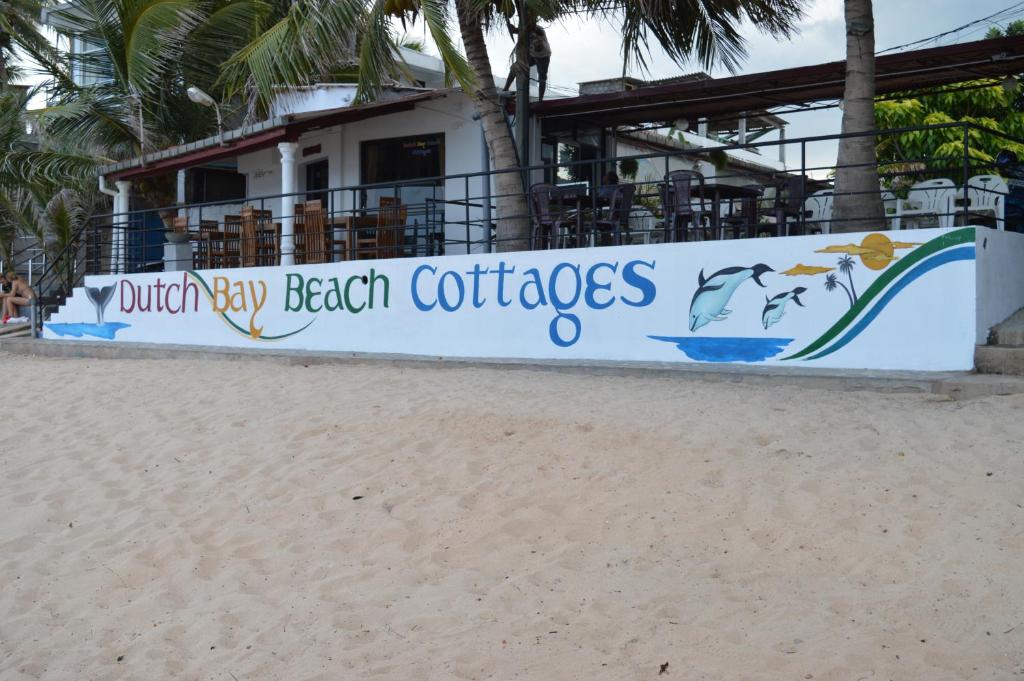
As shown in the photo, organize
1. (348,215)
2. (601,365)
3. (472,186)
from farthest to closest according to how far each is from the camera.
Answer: (348,215) < (472,186) < (601,365)

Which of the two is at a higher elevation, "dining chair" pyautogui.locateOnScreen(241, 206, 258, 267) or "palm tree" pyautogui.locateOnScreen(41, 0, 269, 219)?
"palm tree" pyautogui.locateOnScreen(41, 0, 269, 219)

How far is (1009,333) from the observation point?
8.67 metres

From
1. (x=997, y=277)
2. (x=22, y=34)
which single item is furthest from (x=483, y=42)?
(x=22, y=34)

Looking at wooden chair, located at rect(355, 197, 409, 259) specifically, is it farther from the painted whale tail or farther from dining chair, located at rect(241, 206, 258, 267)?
the painted whale tail

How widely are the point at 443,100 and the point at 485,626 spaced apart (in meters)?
12.1

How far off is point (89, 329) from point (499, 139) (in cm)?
842

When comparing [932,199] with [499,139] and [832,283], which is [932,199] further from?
[499,139]

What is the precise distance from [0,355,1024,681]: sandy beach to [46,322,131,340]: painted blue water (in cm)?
784

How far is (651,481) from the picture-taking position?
255 inches

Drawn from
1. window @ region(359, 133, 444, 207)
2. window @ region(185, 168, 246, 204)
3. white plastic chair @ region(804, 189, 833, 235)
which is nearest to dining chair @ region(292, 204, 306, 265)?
window @ region(359, 133, 444, 207)

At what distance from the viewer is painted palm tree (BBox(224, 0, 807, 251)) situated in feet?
38.6

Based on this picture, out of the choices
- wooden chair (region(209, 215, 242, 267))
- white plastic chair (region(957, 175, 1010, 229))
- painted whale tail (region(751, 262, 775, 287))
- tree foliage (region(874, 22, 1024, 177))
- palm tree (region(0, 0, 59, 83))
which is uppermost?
palm tree (region(0, 0, 59, 83))

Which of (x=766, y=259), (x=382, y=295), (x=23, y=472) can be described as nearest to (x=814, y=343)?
(x=766, y=259)

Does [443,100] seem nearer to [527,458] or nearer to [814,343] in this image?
[814,343]
